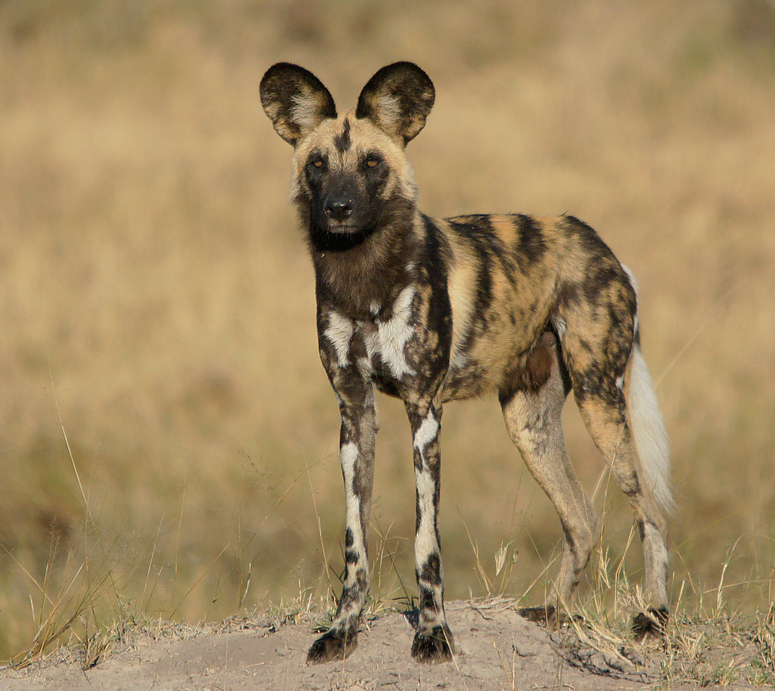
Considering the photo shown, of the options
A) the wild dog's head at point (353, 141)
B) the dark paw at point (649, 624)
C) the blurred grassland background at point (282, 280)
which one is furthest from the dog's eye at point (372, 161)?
the dark paw at point (649, 624)

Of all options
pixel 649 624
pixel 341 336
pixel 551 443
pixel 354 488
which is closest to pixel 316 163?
pixel 341 336

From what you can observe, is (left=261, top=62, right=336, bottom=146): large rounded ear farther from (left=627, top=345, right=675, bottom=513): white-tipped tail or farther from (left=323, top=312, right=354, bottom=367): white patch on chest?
(left=627, top=345, right=675, bottom=513): white-tipped tail

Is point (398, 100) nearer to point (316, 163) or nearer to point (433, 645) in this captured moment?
point (316, 163)

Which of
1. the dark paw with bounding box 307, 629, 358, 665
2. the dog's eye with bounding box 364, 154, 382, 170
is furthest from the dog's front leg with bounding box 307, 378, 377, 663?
the dog's eye with bounding box 364, 154, 382, 170

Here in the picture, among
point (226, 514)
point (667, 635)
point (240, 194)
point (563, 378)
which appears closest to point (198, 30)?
point (240, 194)

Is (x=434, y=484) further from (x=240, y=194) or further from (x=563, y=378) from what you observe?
(x=240, y=194)

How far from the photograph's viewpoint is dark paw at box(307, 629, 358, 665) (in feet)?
9.29

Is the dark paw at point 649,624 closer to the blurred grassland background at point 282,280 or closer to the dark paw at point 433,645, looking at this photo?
the blurred grassland background at point 282,280

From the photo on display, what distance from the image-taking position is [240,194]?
35.1 ft

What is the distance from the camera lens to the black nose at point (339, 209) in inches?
112

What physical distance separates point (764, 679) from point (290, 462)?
4.67 metres

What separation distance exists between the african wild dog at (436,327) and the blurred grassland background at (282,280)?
0.25 meters

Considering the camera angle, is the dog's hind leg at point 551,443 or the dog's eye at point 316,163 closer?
the dog's eye at point 316,163

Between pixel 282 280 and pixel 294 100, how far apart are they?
239 inches
